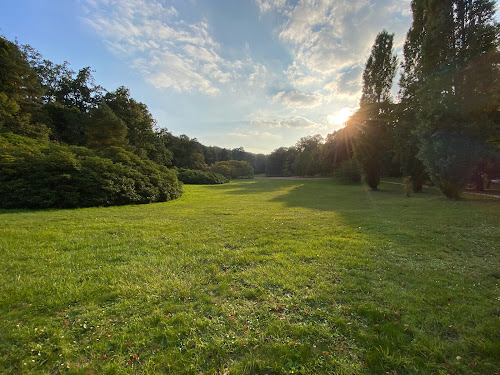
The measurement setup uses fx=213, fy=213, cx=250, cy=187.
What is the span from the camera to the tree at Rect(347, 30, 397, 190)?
2102 cm

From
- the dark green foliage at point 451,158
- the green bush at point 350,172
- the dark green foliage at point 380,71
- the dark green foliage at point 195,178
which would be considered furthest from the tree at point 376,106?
the dark green foliage at point 195,178

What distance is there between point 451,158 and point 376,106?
11609 mm

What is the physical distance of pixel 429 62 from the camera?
13391 millimetres

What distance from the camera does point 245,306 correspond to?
2.75 meters

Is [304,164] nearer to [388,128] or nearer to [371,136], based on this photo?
[388,128]

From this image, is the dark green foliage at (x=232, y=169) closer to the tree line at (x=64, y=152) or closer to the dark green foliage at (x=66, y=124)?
the tree line at (x=64, y=152)

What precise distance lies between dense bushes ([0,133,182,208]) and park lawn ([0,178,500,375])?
18.5ft

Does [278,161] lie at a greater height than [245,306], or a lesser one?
greater

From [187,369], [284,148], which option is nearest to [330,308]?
[187,369]

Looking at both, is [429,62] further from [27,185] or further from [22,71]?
[22,71]

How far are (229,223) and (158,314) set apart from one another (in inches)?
187

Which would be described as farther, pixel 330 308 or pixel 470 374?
pixel 330 308

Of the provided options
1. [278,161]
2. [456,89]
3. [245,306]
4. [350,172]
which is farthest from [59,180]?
[278,161]

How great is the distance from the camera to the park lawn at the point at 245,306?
77.2 inches
